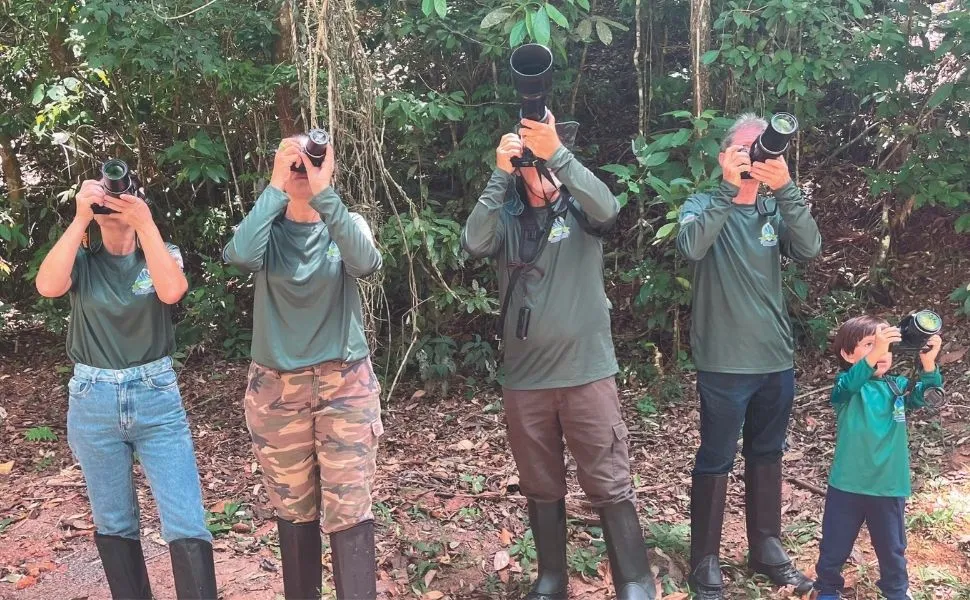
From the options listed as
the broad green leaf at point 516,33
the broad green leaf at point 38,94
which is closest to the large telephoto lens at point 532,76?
the broad green leaf at point 516,33

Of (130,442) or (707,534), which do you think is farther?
(707,534)

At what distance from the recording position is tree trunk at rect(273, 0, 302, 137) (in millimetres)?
4715

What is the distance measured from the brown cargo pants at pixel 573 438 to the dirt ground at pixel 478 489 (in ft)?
1.91

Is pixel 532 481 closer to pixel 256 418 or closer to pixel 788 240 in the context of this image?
pixel 256 418

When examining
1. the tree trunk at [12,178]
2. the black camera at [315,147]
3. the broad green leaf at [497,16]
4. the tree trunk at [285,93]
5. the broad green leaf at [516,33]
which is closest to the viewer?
the black camera at [315,147]

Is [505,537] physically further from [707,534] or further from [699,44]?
[699,44]

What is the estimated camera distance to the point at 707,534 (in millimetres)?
3016

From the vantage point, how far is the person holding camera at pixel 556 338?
2.72 metres

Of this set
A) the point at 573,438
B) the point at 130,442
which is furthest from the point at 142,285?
the point at 573,438

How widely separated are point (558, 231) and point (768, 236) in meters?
0.83

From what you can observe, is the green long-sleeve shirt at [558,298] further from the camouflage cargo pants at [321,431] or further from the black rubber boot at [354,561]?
the black rubber boot at [354,561]

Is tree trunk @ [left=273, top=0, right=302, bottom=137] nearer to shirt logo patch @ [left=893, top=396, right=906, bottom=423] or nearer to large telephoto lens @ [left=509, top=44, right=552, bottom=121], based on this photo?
large telephoto lens @ [left=509, top=44, right=552, bottom=121]

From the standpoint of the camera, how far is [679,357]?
206 inches

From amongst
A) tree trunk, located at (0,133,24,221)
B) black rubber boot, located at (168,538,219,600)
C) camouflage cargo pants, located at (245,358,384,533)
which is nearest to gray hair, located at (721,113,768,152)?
camouflage cargo pants, located at (245,358,384,533)
